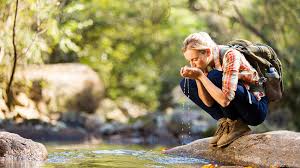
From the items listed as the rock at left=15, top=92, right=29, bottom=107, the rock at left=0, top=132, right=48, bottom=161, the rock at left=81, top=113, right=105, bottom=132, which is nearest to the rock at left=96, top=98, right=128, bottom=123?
the rock at left=81, top=113, right=105, bottom=132

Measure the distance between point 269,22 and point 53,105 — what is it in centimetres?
572

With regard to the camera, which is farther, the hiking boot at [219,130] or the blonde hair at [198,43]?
the hiking boot at [219,130]

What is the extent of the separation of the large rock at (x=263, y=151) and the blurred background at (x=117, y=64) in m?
3.36

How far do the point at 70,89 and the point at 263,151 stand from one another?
452 inches

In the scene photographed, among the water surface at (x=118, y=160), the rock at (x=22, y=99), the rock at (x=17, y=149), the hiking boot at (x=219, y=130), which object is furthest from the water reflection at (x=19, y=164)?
the rock at (x=22, y=99)

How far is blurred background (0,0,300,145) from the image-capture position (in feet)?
35.9

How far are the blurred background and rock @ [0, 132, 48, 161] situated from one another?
3.59 m

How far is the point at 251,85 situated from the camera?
604 centimetres

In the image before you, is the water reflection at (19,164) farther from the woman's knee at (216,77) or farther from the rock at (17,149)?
the woman's knee at (216,77)

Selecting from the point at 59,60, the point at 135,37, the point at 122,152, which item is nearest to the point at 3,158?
the point at 122,152

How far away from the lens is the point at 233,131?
6.28 m

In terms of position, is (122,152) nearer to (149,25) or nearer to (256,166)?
(256,166)

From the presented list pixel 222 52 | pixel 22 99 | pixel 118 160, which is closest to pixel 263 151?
pixel 222 52

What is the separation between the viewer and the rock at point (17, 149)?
19.9 ft
